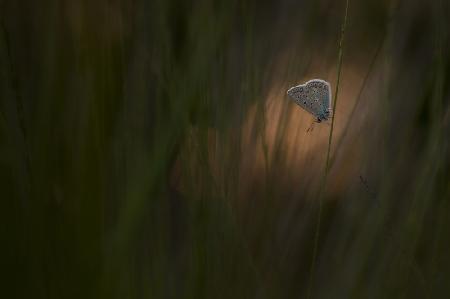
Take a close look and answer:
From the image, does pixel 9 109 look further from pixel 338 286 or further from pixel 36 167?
pixel 338 286

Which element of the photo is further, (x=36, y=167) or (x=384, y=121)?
(x=384, y=121)

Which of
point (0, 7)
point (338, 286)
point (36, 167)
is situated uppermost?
point (0, 7)

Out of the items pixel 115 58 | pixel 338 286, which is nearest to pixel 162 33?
pixel 115 58

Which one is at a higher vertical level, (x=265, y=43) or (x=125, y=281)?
(x=265, y=43)
